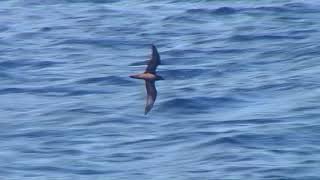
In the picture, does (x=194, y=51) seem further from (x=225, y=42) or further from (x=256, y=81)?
(x=256, y=81)

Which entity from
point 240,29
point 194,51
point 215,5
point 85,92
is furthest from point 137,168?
point 215,5

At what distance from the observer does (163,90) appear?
33.8m

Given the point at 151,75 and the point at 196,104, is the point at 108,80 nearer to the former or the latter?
the point at 196,104

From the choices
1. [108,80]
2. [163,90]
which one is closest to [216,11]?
[108,80]

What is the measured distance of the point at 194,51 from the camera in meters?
37.4

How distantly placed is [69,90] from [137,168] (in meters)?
6.83

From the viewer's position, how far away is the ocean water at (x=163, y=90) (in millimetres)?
27562

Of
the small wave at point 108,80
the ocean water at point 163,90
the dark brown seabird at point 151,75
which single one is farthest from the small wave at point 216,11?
the dark brown seabird at point 151,75

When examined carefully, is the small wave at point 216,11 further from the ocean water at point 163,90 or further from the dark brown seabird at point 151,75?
the dark brown seabird at point 151,75

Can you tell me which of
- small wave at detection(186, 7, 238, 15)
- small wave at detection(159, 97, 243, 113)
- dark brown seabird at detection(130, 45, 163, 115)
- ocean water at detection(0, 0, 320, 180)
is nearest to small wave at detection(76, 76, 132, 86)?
ocean water at detection(0, 0, 320, 180)

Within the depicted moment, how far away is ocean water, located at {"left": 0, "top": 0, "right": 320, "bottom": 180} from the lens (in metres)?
27.6

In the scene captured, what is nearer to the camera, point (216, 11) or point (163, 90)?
point (163, 90)

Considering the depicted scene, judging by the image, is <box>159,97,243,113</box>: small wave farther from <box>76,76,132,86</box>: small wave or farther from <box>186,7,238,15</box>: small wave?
<box>186,7,238,15</box>: small wave

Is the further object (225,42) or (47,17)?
(47,17)
